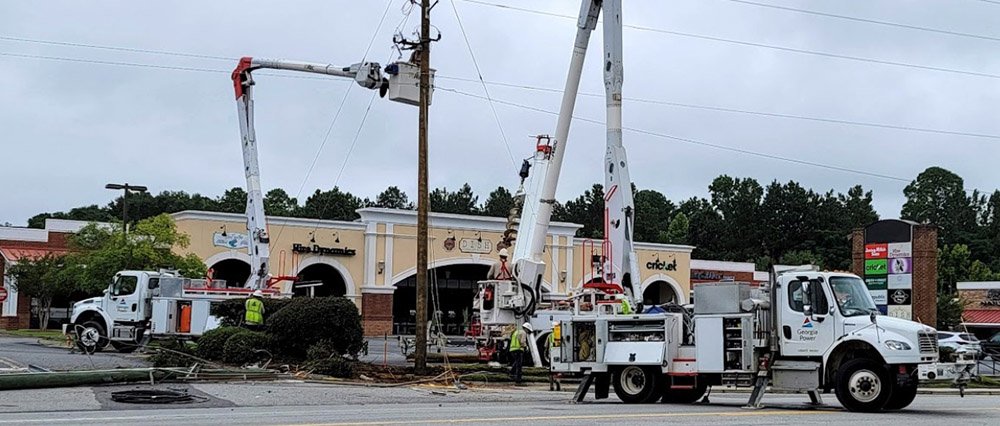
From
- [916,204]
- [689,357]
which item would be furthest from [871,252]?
[916,204]

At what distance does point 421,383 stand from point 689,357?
753 cm

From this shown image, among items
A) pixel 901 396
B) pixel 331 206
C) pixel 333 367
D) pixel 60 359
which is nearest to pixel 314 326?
pixel 333 367

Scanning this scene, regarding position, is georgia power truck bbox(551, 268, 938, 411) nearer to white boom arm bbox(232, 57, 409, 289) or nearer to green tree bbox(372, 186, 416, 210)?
white boom arm bbox(232, 57, 409, 289)

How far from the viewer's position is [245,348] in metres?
27.9

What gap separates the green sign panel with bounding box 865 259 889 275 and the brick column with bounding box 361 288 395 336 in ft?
76.8

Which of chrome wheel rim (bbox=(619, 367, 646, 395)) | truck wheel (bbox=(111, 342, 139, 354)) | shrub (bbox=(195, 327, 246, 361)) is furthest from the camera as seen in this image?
truck wheel (bbox=(111, 342, 139, 354))

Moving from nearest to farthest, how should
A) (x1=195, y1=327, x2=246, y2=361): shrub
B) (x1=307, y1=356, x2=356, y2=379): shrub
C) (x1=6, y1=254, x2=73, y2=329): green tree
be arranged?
(x1=307, y1=356, x2=356, y2=379): shrub, (x1=195, y1=327, x2=246, y2=361): shrub, (x1=6, y1=254, x2=73, y2=329): green tree

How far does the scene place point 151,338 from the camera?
1314 inches

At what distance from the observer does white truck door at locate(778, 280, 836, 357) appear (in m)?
19.5

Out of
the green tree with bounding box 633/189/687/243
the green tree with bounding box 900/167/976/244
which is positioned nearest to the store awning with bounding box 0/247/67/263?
the green tree with bounding box 633/189/687/243

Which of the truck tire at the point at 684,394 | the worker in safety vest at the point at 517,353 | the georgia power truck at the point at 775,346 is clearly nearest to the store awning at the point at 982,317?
the worker in safety vest at the point at 517,353

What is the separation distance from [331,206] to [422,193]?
78224 mm

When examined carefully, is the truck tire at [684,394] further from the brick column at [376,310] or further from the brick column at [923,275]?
the brick column at [376,310]

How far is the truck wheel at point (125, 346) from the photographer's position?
109 feet
